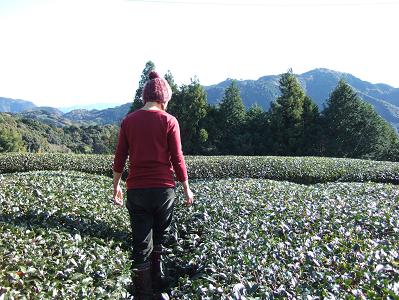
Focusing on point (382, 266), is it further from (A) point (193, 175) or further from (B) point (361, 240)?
(A) point (193, 175)

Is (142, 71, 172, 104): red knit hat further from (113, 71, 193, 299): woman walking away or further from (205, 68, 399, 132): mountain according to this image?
(205, 68, 399, 132): mountain

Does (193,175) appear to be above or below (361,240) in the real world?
below

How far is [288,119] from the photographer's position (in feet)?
101

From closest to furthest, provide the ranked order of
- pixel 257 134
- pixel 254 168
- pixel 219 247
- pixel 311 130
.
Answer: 1. pixel 219 247
2. pixel 254 168
3. pixel 311 130
4. pixel 257 134

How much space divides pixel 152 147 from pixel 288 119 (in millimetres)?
28217

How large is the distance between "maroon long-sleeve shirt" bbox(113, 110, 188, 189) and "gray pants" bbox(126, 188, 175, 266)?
8cm

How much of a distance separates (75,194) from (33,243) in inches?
105

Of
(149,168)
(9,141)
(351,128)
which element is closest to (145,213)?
(149,168)

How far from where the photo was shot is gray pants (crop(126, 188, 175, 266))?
3.86 meters

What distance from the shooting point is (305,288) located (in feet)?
8.36

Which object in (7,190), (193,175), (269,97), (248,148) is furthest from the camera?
(269,97)

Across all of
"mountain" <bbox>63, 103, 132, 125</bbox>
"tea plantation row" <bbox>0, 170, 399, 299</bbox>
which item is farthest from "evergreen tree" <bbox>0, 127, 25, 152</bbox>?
"mountain" <bbox>63, 103, 132, 125</bbox>

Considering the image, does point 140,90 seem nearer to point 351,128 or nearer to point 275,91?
point 351,128

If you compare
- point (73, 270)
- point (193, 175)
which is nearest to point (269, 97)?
point (193, 175)
